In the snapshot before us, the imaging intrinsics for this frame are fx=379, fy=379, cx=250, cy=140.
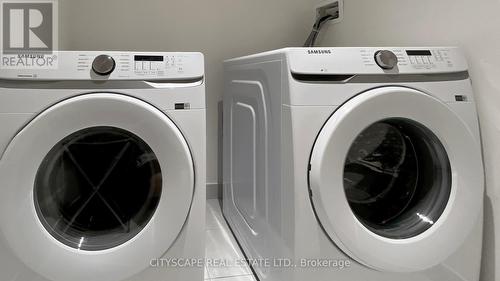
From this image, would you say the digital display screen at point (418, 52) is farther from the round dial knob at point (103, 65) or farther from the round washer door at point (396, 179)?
the round dial knob at point (103, 65)

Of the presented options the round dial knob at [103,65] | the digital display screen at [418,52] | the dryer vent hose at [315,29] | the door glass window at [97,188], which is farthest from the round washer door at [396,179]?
the dryer vent hose at [315,29]

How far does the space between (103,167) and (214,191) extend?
3.25 feet

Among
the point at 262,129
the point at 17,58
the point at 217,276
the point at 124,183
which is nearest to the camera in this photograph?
the point at 17,58

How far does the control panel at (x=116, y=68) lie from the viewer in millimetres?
967

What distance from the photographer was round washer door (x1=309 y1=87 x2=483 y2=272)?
964 millimetres

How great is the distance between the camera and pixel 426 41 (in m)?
1.28

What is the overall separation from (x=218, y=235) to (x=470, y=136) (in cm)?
103

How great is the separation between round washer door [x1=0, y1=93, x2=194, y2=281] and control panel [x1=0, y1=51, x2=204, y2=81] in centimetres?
6

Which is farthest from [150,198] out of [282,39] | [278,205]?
[282,39]

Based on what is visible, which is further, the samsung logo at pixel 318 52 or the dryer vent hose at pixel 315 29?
the dryer vent hose at pixel 315 29

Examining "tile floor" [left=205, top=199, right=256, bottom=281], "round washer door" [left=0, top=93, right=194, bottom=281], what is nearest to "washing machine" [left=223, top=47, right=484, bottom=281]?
"tile floor" [left=205, top=199, right=256, bottom=281]

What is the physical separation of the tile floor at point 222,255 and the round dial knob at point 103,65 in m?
0.76

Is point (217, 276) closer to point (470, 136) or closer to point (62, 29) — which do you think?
point (470, 136)

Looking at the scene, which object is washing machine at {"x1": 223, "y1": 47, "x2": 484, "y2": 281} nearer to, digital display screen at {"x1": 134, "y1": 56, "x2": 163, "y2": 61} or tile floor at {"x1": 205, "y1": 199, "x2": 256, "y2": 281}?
tile floor at {"x1": 205, "y1": 199, "x2": 256, "y2": 281}
